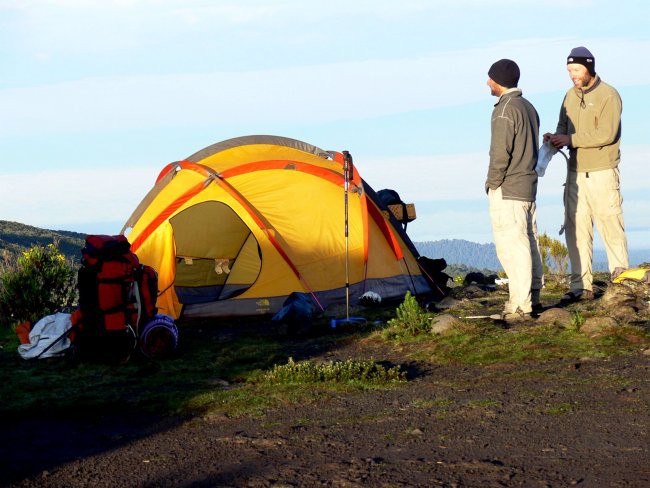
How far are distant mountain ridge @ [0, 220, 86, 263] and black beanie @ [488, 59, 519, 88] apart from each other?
3920 centimetres

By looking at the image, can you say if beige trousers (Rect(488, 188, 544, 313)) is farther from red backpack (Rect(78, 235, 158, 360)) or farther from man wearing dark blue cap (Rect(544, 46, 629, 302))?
red backpack (Rect(78, 235, 158, 360))

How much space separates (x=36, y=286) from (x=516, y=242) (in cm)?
732

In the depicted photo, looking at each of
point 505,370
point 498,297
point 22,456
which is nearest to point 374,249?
point 498,297

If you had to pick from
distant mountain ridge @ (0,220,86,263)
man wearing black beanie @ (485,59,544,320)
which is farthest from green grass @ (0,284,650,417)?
distant mountain ridge @ (0,220,86,263)

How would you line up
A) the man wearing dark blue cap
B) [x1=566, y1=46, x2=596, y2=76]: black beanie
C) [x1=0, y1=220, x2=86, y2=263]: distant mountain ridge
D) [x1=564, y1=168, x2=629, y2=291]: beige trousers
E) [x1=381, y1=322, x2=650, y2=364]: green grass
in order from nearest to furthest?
[x1=381, y1=322, x2=650, y2=364]: green grass
[x1=566, y1=46, x2=596, y2=76]: black beanie
the man wearing dark blue cap
[x1=564, y1=168, x2=629, y2=291]: beige trousers
[x1=0, y1=220, x2=86, y2=263]: distant mountain ridge

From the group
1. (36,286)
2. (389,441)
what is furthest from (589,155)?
(36,286)

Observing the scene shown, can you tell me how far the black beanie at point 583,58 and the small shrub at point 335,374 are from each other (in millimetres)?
4796

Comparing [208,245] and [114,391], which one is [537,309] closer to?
[114,391]

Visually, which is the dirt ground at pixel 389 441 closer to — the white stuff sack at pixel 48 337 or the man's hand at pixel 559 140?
the white stuff sack at pixel 48 337

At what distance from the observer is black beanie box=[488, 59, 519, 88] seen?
1059cm

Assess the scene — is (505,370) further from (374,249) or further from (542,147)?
(374,249)

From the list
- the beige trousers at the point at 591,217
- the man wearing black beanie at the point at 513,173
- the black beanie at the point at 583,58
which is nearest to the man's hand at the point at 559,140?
the beige trousers at the point at 591,217

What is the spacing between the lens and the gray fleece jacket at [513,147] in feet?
34.5

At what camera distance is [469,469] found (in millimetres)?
5500
